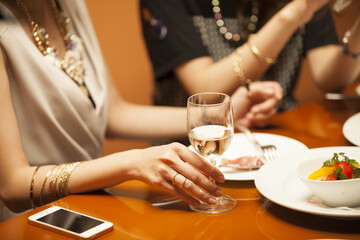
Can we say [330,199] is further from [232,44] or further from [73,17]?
[232,44]

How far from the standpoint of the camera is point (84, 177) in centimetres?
91

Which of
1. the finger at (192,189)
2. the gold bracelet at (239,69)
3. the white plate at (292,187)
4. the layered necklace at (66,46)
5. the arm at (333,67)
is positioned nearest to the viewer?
the white plate at (292,187)

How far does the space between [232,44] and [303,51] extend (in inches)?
12.4

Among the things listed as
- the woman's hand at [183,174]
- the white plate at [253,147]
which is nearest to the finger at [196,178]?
the woman's hand at [183,174]

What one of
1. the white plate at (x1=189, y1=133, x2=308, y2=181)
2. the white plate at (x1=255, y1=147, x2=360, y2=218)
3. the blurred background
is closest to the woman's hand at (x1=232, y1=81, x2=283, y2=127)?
the white plate at (x1=189, y1=133, x2=308, y2=181)

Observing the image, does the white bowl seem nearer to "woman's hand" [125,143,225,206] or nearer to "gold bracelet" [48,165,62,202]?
"woman's hand" [125,143,225,206]

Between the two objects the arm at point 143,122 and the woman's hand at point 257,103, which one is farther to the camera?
the arm at point 143,122

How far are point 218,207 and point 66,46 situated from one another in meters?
0.73

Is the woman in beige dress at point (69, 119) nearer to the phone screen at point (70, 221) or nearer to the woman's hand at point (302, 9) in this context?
the phone screen at point (70, 221)

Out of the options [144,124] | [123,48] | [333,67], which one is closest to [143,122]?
[144,124]

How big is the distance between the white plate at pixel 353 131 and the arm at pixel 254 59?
1.33 ft

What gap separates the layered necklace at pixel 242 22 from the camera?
5.64 feet

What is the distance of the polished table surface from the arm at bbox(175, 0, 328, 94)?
662 millimetres

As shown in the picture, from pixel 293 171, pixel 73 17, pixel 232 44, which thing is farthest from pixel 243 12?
pixel 293 171
